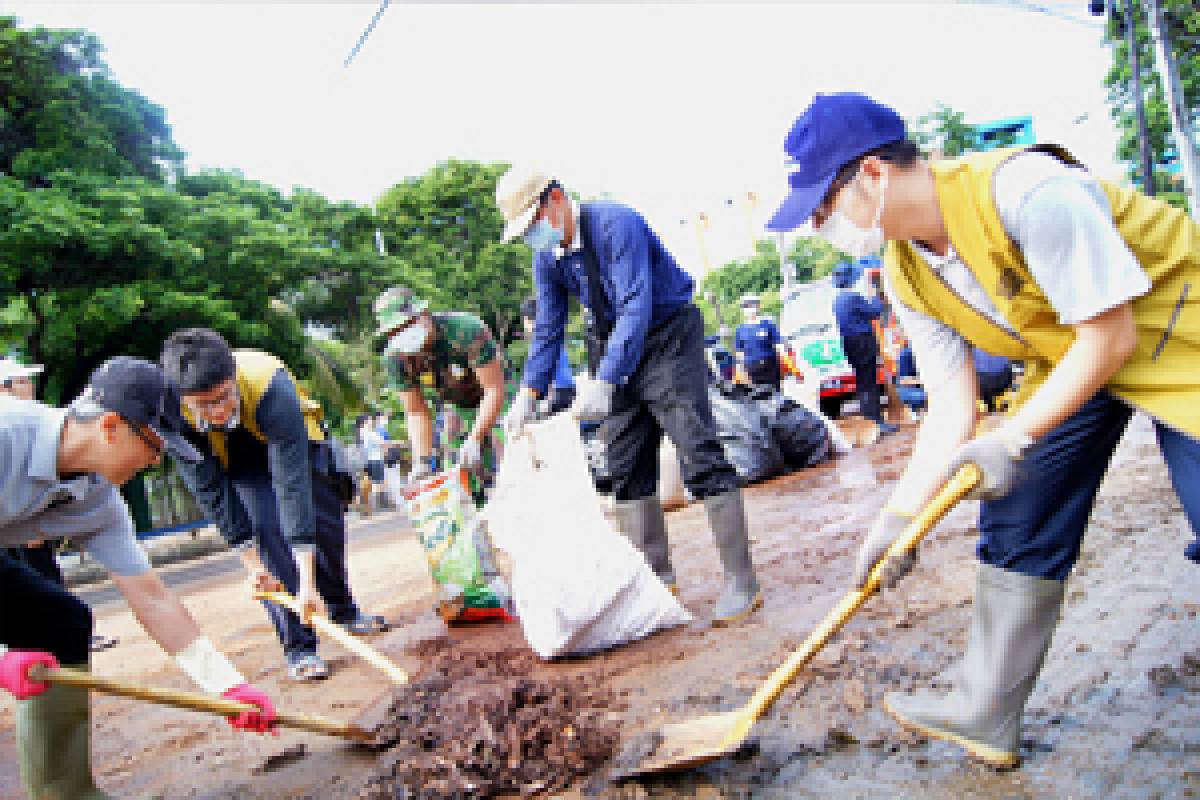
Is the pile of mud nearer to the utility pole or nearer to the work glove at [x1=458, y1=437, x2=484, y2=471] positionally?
the work glove at [x1=458, y1=437, x2=484, y2=471]

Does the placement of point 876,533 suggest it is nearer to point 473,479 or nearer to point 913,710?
point 913,710

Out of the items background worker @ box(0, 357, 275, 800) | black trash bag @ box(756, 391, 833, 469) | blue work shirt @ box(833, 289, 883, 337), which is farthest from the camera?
blue work shirt @ box(833, 289, 883, 337)

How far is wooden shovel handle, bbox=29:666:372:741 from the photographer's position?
2076mm

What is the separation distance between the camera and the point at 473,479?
4.03 m

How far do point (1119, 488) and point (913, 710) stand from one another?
102 inches

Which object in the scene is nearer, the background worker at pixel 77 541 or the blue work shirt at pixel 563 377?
the background worker at pixel 77 541

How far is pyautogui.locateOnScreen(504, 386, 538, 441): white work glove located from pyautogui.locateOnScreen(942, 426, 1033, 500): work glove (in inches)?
78.8

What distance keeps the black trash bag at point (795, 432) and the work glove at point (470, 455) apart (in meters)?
3.25

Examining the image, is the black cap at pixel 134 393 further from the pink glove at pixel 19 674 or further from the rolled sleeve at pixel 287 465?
the rolled sleeve at pixel 287 465

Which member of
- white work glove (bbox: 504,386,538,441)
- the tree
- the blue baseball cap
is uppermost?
the tree

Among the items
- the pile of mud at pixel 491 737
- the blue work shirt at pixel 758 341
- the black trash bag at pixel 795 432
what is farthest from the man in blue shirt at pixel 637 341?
the blue work shirt at pixel 758 341

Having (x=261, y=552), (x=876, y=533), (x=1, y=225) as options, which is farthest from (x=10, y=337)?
(x=876, y=533)

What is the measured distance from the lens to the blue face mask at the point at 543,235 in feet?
10.4

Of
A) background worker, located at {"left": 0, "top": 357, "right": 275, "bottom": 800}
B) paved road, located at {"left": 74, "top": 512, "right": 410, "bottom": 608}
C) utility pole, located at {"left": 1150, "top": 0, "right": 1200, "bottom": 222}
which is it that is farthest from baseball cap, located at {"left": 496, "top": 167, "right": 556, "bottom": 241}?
utility pole, located at {"left": 1150, "top": 0, "right": 1200, "bottom": 222}
